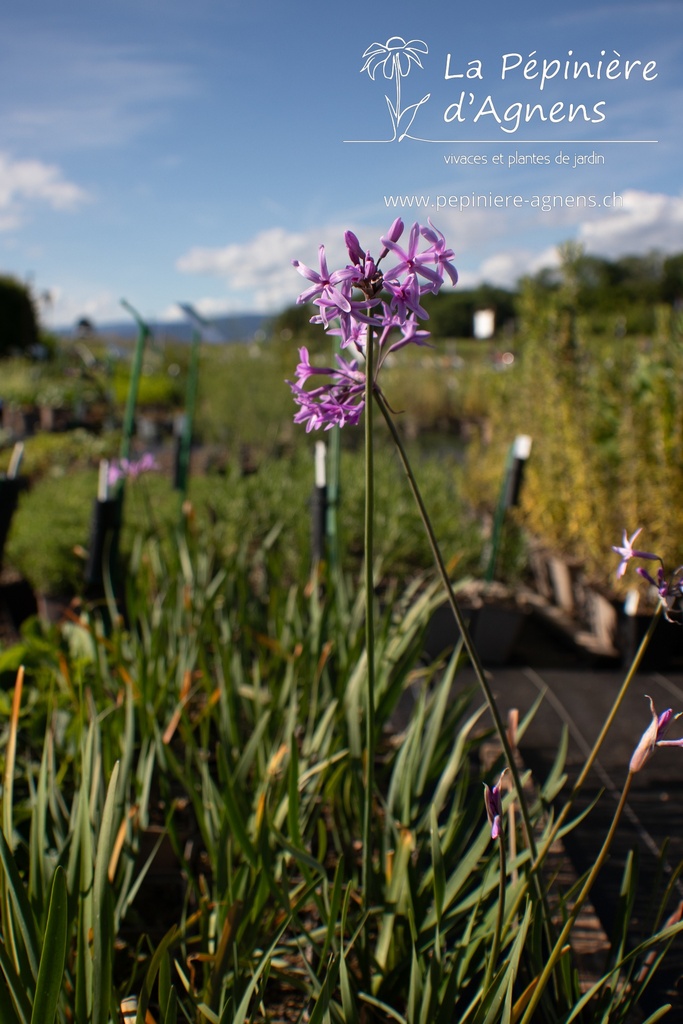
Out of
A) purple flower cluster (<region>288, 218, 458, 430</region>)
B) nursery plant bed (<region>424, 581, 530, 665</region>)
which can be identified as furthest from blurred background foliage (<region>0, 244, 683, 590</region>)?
purple flower cluster (<region>288, 218, 458, 430</region>)

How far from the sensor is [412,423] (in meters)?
11.1

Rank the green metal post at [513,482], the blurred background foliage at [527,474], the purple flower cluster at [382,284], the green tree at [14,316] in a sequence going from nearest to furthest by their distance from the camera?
1. the purple flower cluster at [382,284]
2. the green metal post at [513,482]
3. the blurred background foliage at [527,474]
4. the green tree at [14,316]

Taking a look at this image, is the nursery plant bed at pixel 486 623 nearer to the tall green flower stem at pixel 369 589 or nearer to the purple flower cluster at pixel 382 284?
the tall green flower stem at pixel 369 589

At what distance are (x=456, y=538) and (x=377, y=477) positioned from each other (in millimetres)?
918

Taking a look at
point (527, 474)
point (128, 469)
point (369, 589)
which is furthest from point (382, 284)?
point (527, 474)

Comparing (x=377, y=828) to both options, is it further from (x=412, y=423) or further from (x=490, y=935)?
(x=412, y=423)

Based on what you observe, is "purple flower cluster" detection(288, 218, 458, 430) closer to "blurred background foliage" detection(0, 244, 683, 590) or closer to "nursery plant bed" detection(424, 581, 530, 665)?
"blurred background foliage" detection(0, 244, 683, 590)

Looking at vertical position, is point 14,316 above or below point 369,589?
above

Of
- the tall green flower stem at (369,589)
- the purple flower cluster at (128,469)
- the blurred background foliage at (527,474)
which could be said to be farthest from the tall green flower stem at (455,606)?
the purple flower cluster at (128,469)

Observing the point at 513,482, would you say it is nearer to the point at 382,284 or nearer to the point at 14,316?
the point at 382,284

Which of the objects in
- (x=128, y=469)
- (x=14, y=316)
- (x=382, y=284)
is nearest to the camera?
(x=382, y=284)

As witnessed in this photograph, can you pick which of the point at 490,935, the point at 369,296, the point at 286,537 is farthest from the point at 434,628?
the point at 369,296

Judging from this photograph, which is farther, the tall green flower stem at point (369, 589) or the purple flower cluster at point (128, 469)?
the purple flower cluster at point (128, 469)

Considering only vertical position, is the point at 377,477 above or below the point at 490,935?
above
